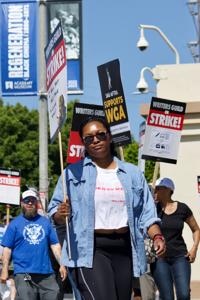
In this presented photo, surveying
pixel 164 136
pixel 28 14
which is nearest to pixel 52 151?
pixel 28 14

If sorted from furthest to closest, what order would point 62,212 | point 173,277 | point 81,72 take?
point 81,72
point 173,277
point 62,212

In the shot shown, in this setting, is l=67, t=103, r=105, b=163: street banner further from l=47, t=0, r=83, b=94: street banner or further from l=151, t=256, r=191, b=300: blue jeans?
l=47, t=0, r=83, b=94: street banner

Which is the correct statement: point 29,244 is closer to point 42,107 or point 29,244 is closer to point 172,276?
point 172,276

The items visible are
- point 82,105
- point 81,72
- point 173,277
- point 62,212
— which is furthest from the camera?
point 81,72

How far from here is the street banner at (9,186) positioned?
1675 cm

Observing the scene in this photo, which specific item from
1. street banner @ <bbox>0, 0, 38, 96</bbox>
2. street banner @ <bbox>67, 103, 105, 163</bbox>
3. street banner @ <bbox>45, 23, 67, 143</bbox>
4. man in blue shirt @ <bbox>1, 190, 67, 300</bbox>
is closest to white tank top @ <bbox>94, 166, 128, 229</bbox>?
street banner @ <bbox>45, 23, 67, 143</bbox>

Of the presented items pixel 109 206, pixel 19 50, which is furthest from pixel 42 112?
pixel 109 206

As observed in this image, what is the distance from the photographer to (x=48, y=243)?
1038 cm

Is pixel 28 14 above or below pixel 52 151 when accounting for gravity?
above

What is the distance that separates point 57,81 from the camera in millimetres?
7395

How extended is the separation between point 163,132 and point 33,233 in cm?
252

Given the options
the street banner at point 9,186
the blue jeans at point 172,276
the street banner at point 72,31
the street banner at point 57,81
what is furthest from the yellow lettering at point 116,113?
the street banner at point 72,31

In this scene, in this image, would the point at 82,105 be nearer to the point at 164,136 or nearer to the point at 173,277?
the point at 164,136

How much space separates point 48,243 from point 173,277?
1745 mm
